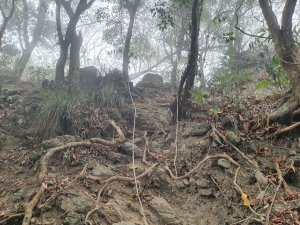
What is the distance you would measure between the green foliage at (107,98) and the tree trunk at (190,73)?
159 cm

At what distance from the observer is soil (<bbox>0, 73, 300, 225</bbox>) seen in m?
4.02

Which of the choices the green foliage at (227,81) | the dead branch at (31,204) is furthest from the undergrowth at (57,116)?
the green foliage at (227,81)

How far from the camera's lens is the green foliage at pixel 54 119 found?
6.54m

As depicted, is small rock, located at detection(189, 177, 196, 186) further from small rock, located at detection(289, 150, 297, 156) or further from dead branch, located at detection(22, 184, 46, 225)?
dead branch, located at detection(22, 184, 46, 225)

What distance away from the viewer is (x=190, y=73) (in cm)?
726

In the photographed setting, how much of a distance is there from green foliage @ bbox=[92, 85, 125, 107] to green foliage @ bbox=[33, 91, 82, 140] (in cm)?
113

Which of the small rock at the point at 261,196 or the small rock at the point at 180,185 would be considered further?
the small rock at the point at 180,185

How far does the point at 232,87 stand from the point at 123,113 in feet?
9.60

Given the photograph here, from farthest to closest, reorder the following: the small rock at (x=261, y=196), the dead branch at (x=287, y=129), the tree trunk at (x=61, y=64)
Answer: the tree trunk at (x=61, y=64) → the dead branch at (x=287, y=129) → the small rock at (x=261, y=196)

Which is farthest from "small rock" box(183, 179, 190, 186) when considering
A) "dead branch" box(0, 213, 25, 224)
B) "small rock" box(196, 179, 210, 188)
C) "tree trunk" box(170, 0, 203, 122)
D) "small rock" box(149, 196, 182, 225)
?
"dead branch" box(0, 213, 25, 224)

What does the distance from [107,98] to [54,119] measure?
6.47 feet

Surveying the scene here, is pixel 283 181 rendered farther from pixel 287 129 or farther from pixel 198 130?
pixel 198 130

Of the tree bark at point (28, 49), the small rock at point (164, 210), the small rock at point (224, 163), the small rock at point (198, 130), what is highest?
the tree bark at point (28, 49)

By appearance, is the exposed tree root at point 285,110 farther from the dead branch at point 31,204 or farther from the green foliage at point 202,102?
the dead branch at point 31,204
